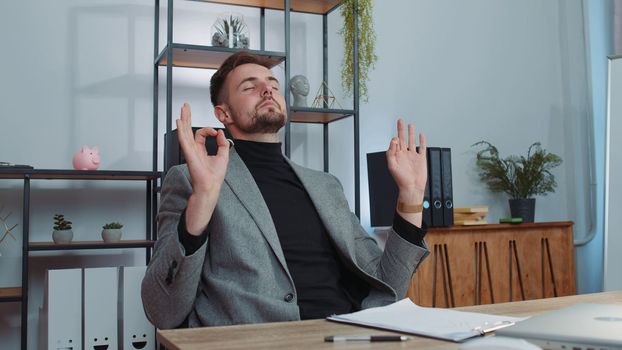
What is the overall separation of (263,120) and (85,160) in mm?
1143

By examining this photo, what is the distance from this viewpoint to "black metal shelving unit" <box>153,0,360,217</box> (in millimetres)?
2715

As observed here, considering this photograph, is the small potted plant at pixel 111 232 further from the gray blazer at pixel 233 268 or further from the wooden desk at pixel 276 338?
the wooden desk at pixel 276 338

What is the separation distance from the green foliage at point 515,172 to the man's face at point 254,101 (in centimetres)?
216

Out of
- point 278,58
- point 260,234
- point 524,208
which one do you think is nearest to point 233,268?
point 260,234

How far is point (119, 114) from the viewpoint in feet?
9.72

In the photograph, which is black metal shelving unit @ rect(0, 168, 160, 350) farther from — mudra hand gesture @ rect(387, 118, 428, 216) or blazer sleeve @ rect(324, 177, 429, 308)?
mudra hand gesture @ rect(387, 118, 428, 216)

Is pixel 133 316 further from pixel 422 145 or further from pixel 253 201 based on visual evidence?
pixel 422 145

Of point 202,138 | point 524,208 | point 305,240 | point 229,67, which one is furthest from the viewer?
point 524,208

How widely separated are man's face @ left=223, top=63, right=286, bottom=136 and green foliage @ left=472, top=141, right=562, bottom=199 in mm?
2160

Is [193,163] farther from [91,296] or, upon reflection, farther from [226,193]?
[91,296]

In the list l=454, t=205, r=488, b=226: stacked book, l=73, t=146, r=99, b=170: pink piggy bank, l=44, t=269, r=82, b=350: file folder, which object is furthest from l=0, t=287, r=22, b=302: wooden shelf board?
l=454, t=205, r=488, b=226: stacked book

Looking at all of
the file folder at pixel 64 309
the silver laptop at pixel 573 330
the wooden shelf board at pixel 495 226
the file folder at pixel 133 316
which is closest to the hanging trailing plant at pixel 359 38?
the wooden shelf board at pixel 495 226

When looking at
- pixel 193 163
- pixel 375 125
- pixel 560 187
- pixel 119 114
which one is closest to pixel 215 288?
pixel 193 163

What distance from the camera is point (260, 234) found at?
151 cm
